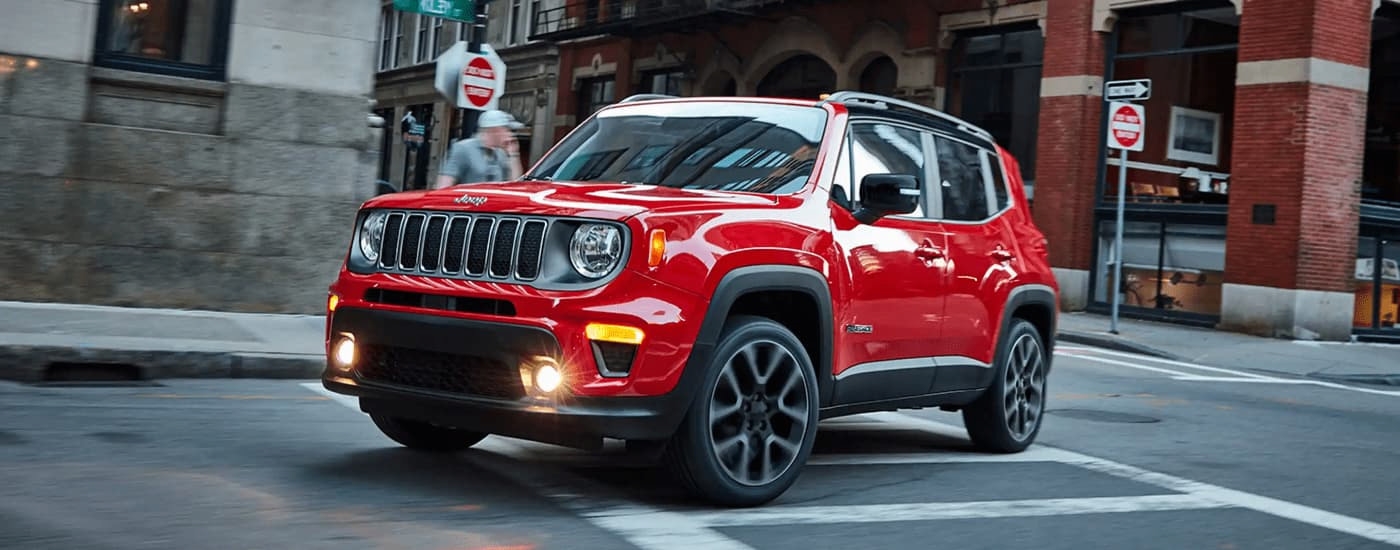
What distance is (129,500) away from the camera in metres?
5.16

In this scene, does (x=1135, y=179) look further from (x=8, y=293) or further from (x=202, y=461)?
(x=202, y=461)

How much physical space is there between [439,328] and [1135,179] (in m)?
19.6

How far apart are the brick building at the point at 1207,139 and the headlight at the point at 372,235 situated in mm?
17250

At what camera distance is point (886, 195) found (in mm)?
6297

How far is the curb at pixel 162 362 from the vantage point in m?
8.97

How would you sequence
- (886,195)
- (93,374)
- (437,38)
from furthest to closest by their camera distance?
(437,38) → (93,374) → (886,195)

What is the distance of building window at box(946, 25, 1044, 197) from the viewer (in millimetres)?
25547

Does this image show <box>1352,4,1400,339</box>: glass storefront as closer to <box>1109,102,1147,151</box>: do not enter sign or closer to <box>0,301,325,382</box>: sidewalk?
<box>1109,102,1147,151</box>: do not enter sign

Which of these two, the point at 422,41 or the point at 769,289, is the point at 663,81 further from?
the point at 769,289

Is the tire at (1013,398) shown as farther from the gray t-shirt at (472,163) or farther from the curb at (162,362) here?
the curb at (162,362)

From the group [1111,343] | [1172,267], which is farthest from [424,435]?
[1172,267]

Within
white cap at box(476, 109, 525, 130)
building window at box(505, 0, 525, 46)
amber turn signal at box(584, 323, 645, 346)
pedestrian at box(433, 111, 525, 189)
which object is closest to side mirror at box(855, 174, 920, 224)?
amber turn signal at box(584, 323, 645, 346)

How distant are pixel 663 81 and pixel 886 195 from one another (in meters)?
31.1

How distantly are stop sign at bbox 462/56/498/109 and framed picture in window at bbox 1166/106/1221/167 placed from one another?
1295 centimetres
